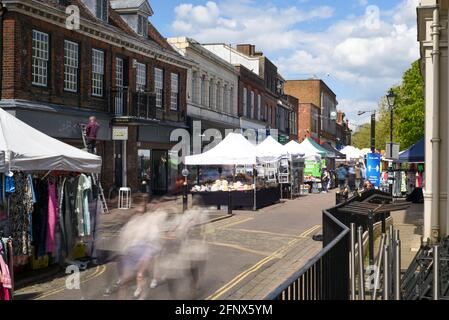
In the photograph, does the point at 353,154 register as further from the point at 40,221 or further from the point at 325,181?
the point at 40,221

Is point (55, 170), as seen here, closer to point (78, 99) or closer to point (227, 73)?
point (78, 99)

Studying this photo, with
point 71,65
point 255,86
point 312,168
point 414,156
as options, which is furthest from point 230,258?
point 255,86

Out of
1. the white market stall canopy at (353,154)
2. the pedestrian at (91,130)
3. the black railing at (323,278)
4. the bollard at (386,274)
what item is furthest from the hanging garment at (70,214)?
the white market stall canopy at (353,154)

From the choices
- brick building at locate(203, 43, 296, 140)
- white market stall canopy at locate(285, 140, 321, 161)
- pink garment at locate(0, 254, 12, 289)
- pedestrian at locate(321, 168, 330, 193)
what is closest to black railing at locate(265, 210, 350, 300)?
pink garment at locate(0, 254, 12, 289)

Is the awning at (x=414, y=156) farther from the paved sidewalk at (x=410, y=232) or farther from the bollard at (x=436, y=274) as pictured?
the bollard at (x=436, y=274)

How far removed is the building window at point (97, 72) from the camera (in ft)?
79.7

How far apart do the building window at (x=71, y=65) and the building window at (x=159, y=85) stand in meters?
7.22

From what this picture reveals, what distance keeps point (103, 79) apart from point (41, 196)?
1550cm

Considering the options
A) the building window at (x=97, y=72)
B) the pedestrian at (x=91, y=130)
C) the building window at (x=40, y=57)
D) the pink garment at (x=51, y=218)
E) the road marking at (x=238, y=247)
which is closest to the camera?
the pink garment at (x=51, y=218)

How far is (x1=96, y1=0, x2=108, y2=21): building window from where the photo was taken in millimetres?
25141

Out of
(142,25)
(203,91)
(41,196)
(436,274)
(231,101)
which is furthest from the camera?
(231,101)

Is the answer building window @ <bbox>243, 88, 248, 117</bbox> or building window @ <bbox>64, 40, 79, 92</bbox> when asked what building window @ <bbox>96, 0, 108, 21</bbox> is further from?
building window @ <bbox>243, 88, 248, 117</bbox>

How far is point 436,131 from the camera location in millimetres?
11430

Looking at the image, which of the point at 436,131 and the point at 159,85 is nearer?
the point at 436,131
